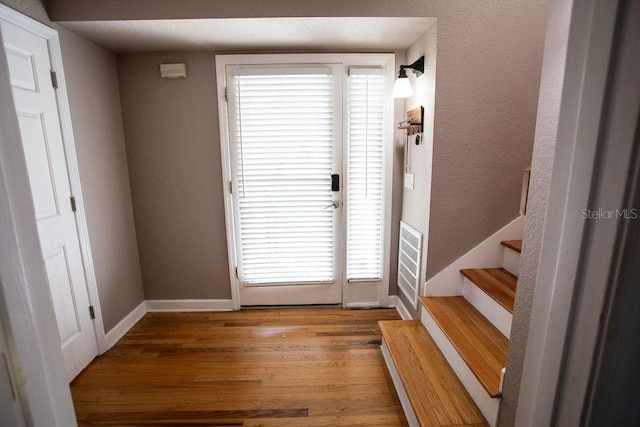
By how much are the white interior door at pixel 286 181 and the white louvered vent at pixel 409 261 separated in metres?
0.57

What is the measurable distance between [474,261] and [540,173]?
141cm

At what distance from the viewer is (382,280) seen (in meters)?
2.65

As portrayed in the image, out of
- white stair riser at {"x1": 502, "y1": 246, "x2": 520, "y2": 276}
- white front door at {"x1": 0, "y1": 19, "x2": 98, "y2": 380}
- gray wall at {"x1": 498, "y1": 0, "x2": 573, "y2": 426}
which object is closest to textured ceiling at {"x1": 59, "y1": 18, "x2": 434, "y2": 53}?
white front door at {"x1": 0, "y1": 19, "x2": 98, "y2": 380}

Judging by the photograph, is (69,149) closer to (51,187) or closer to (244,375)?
(51,187)

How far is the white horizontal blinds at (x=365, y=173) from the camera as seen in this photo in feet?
7.75

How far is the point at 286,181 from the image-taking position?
249 centimetres

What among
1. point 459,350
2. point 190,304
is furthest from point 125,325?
point 459,350

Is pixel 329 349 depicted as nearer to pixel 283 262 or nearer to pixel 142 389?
pixel 283 262

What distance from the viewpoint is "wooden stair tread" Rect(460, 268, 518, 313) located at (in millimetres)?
1610

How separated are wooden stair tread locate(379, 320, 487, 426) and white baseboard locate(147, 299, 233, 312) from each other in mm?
1577

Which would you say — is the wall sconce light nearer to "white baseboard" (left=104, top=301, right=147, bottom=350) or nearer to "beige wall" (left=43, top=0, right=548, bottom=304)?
"beige wall" (left=43, top=0, right=548, bottom=304)

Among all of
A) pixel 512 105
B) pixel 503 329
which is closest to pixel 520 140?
pixel 512 105

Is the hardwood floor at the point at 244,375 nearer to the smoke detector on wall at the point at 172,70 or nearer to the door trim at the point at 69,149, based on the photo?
the door trim at the point at 69,149

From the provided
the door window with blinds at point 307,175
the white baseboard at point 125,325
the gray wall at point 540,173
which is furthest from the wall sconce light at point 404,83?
the white baseboard at point 125,325
